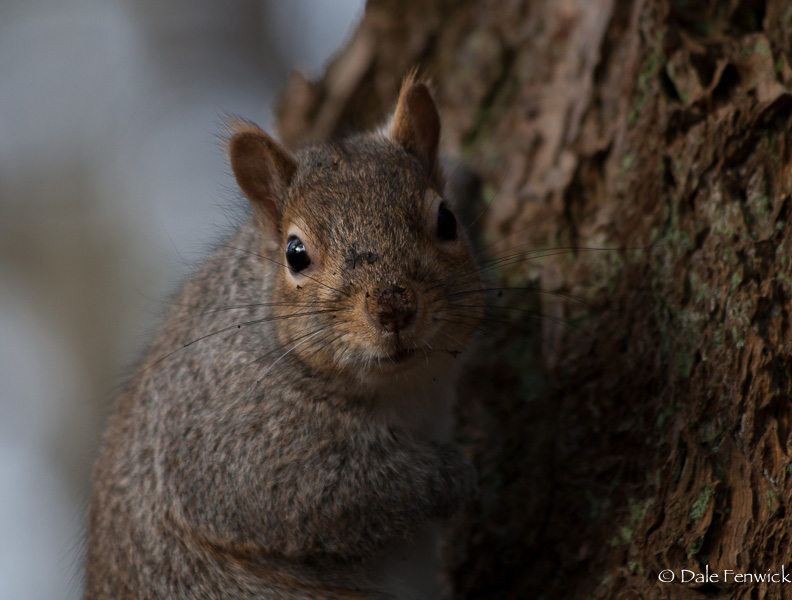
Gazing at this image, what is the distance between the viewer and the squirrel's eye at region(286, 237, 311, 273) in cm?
317

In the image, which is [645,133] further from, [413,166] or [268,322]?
[268,322]

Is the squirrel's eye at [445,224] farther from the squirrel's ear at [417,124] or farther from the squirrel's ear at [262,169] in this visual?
the squirrel's ear at [262,169]

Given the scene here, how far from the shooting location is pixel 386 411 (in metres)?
A: 3.33

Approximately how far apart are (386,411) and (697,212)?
1641 millimetres

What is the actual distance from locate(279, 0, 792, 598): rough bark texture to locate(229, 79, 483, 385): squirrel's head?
2.22 feet

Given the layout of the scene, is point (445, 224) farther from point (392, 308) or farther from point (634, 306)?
point (634, 306)

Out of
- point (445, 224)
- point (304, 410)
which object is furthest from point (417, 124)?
point (304, 410)

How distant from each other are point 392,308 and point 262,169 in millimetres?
1105

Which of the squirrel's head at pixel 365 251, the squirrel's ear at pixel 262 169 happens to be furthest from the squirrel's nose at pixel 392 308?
the squirrel's ear at pixel 262 169

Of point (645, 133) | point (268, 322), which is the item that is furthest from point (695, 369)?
point (268, 322)

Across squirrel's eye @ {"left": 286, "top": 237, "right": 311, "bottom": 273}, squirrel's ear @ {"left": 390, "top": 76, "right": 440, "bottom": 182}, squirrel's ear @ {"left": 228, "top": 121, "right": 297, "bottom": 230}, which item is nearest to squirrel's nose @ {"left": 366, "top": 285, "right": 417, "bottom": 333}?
squirrel's eye @ {"left": 286, "top": 237, "right": 311, "bottom": 273}

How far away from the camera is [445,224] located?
3.28 m

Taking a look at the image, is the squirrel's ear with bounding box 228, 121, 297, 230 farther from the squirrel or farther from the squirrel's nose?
the squirrel's nose

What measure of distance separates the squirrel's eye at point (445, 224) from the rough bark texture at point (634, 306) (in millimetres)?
662
